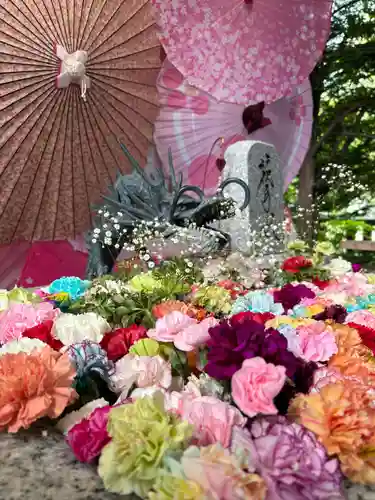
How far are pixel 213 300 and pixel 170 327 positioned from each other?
660mm

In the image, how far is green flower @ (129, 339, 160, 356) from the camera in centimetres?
111

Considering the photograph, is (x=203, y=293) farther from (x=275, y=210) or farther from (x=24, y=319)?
(x=275, y=210)

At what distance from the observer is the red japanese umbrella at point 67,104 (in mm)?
3240

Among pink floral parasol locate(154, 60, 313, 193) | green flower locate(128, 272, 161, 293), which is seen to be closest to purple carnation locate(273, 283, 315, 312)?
green flower locate(128, 272, 161, 293)

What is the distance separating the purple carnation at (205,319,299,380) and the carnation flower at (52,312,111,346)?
0.40 metres

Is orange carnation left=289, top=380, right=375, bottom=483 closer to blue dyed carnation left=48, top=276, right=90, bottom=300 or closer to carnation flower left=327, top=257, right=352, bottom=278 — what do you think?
blue dyed carnation left=48, top=276, right=90, bottom=300

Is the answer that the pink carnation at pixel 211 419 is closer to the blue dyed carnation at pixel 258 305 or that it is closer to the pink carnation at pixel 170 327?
the pink carnation at pixel 170 327

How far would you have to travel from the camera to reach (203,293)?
1801mm

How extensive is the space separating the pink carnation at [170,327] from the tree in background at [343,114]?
4574 mm

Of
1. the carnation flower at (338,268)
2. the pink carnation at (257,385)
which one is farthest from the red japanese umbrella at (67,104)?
the pink carnation at (257,385)

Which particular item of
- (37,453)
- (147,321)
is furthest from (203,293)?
(37,453)

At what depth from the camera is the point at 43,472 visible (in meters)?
0.78

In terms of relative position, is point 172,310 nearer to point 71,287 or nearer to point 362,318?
point 362,318

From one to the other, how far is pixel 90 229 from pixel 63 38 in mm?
1290
